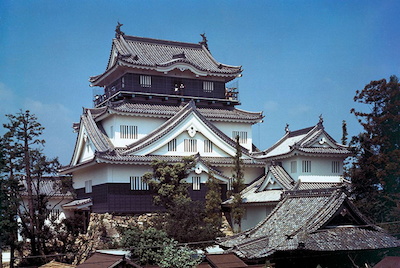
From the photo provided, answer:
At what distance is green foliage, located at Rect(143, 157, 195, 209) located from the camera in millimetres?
32156

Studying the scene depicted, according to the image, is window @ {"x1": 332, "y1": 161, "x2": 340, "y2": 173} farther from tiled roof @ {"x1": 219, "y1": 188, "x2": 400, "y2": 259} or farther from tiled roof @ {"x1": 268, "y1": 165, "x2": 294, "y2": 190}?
tiled roof @ {"x1": 219, "y1": 188, "x2": 400, "y2": 259}

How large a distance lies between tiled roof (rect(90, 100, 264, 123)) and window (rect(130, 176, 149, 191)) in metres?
4.54

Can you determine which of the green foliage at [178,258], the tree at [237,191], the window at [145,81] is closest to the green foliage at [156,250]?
the green foliage at [178,258]

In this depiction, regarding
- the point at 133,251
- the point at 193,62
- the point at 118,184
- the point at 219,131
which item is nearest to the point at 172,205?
the point at 118,184

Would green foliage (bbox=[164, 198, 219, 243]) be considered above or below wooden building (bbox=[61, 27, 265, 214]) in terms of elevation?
below

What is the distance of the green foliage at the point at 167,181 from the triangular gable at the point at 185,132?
1.54 metres

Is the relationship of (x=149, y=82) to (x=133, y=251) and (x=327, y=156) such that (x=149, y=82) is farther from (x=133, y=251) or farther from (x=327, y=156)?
(x=133, y=251)

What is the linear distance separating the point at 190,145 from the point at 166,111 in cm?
300

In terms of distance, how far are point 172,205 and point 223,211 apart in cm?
401

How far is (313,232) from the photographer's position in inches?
799

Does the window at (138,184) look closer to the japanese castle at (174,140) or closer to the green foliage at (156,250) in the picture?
the japanese castle at (174,140)

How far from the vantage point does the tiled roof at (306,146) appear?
111 feet

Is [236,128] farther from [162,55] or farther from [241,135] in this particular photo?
[162,55]

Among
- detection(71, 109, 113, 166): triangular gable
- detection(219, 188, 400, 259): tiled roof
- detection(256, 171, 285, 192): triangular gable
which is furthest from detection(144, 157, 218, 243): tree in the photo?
detection(256, 171, 285, 192): triangular gable
